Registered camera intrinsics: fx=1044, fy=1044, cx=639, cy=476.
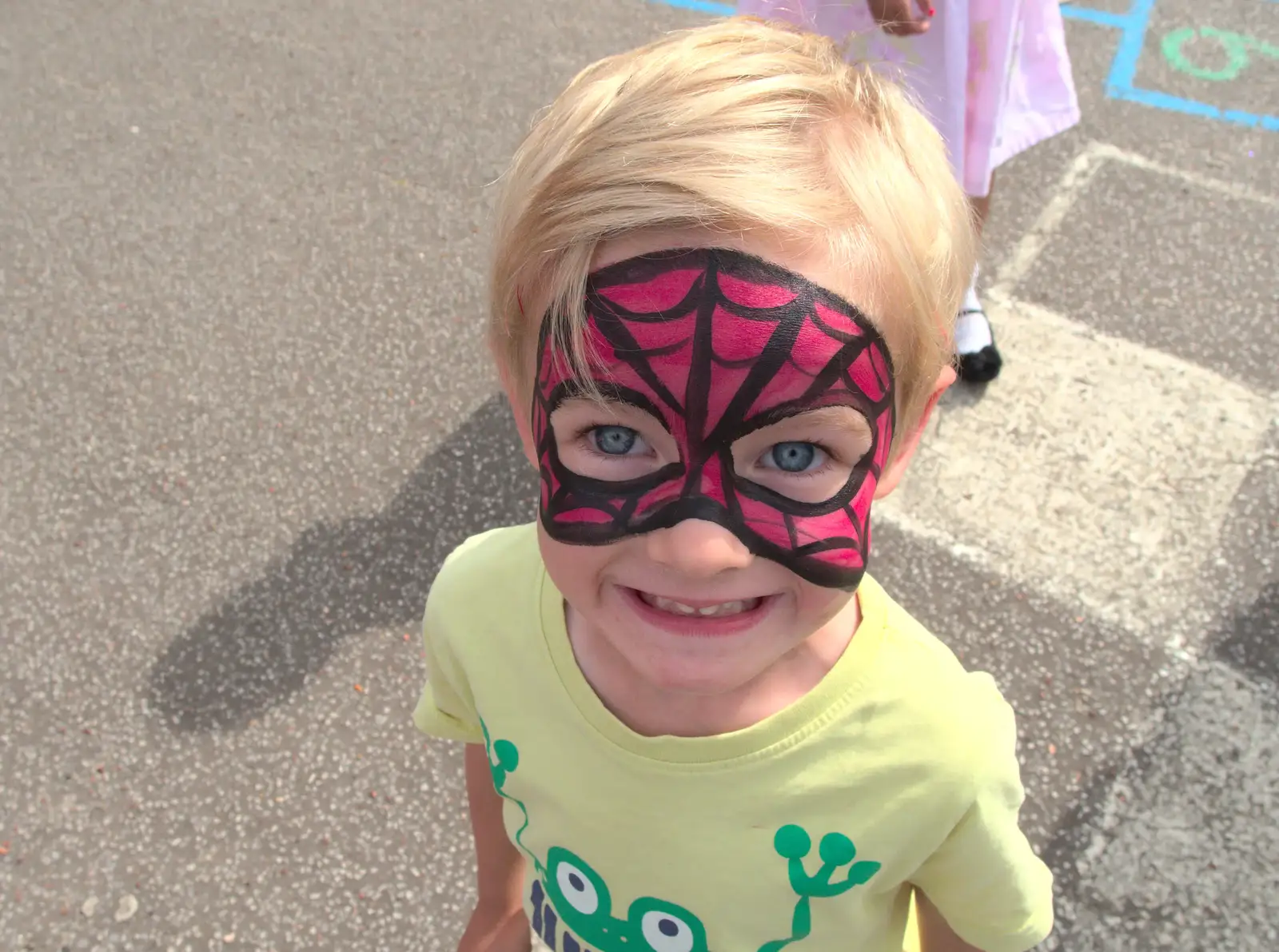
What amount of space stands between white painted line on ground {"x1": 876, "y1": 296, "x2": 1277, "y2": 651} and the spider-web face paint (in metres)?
1.95

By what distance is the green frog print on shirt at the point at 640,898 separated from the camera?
129 centimetres

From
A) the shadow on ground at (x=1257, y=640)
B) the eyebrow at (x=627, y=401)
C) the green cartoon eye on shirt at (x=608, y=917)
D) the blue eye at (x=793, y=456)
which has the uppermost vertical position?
the eyebrow at (x=627, y=401)

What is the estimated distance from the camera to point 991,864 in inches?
49.9

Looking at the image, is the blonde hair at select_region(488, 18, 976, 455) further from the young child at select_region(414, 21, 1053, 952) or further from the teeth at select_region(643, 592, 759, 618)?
the teeth at select_region(643, 592, 759, 618)

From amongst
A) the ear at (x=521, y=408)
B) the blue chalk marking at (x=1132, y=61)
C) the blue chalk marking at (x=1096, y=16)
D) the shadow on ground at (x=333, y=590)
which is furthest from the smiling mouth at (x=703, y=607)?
the blue chalk marking at (x=1096, y=16)

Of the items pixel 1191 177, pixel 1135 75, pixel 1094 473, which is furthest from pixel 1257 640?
pixel 1135 75

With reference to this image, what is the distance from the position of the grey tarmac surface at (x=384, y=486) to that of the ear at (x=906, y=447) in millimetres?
1488

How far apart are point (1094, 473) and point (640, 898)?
2.26 m

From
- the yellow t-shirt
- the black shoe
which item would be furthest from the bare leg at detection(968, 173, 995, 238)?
the yellow t-shirt

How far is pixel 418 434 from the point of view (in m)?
3.38

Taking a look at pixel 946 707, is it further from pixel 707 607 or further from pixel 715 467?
pixel 715 467

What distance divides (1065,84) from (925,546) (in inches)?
58.0

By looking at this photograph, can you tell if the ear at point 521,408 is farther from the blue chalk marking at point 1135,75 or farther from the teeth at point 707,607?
the blue chalk marking at point 1135,75

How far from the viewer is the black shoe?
335 centimetres
